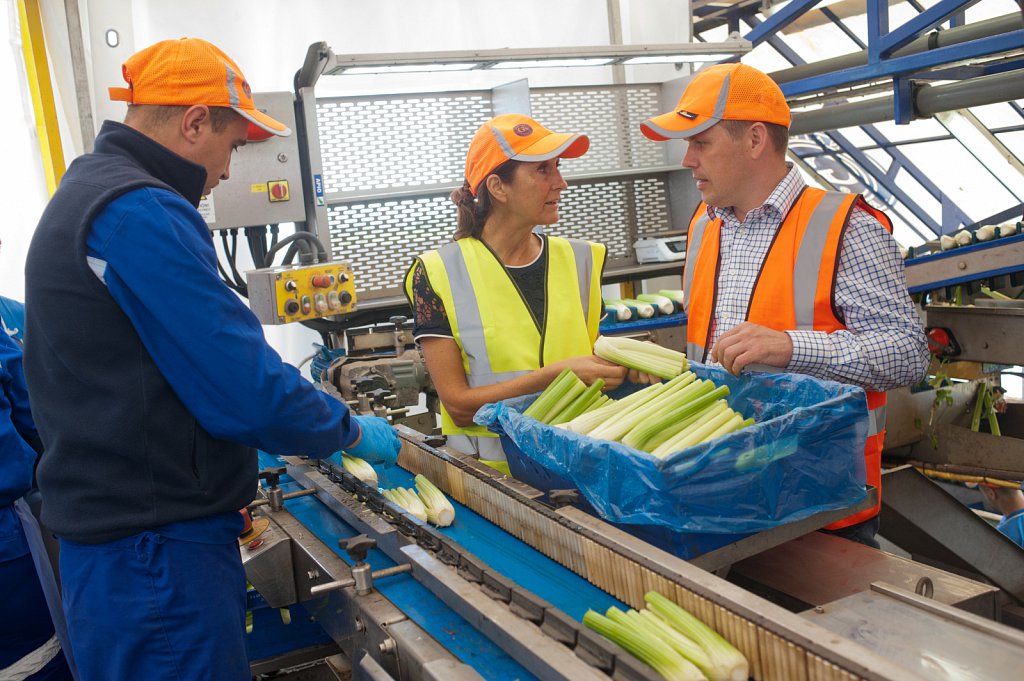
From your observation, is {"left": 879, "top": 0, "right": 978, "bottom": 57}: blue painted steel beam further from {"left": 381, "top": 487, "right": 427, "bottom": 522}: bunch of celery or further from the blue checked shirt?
{"left": 381, "top": 487, "right": 427, "bottom": 522}: bunch of celery

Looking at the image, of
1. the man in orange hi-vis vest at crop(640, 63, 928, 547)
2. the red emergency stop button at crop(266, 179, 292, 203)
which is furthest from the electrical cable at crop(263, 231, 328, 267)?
the man in orange hi-vis vest at crop(640, 63, 928, 547)

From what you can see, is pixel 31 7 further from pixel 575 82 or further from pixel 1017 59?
pixel 1017 59

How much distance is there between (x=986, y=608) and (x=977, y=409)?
2.98 meters

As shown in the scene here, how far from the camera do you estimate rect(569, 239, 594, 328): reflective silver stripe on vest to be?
2424 mm

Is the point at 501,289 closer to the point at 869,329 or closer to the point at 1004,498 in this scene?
the point at 869,329

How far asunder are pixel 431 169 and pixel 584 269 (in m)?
2.27

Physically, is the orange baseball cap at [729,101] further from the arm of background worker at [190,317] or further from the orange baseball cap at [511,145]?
the arm of background worker at [190,317]

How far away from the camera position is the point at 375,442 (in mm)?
1866

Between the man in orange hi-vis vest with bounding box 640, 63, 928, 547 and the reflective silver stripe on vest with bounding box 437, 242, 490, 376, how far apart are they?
0.55 meters

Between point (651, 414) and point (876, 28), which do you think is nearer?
point (651, 414)

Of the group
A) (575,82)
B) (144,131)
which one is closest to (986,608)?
(144,131)

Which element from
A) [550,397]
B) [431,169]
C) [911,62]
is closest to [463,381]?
[550,397]

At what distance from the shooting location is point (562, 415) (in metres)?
1.83

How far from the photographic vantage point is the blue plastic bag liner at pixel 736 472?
4.44 ft
